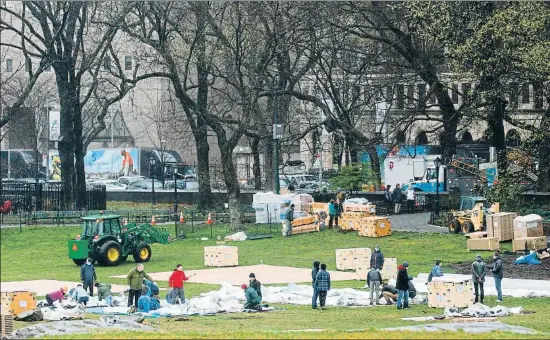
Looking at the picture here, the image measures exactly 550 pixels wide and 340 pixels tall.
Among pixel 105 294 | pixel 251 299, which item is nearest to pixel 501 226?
pixel 251 299

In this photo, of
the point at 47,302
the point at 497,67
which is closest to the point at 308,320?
A: the point at 47,302

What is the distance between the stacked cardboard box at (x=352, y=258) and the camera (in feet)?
146

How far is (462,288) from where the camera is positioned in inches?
1372

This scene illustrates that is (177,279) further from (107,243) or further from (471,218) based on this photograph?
(471,218)

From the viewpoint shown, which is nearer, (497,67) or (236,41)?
(497,67)

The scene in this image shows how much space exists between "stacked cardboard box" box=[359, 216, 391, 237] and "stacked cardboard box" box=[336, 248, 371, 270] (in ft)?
35.5

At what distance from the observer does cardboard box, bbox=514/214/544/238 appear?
49750 millimetres

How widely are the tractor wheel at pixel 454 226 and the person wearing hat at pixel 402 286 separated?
70.7ft

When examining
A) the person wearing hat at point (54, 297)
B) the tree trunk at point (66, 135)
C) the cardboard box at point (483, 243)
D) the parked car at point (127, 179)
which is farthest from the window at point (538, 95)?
the parked car at point (127, 179)

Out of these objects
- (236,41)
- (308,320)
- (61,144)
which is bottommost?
(308,320)

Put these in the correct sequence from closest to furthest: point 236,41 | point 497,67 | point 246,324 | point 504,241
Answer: point 246,324 < point 504,241 < point 497,67 < point 236,41

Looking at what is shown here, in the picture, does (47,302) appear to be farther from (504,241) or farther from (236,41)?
(236,41)

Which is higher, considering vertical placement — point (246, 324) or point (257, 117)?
point (257, 117)

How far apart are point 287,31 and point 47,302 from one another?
30.4m
